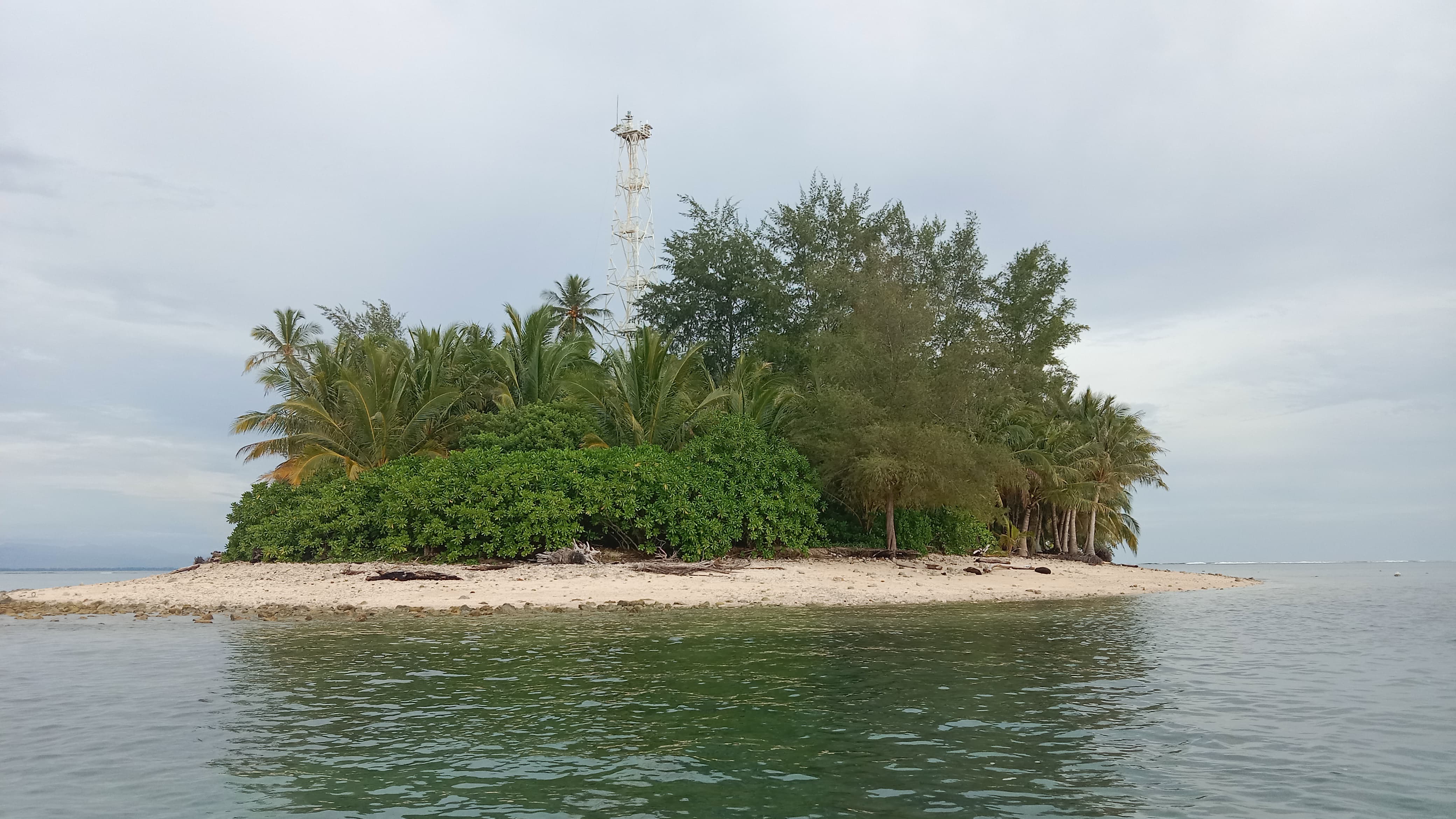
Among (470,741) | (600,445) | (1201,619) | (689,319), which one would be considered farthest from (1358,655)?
(689,319)

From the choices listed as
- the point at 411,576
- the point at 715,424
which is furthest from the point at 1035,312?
the point at 411,576

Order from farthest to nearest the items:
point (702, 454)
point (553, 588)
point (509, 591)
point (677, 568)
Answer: point (702, 454) → point (677, 568) → point (553, 588) → point (509, 591)

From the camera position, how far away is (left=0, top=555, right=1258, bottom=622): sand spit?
19906mm

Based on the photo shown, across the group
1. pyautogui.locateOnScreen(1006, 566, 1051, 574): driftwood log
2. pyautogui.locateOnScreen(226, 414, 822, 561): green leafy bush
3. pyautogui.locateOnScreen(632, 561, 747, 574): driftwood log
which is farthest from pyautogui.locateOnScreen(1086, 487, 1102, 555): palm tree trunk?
pyautogui.locateOnScreen(632, 561, 747, 574): driftwood log

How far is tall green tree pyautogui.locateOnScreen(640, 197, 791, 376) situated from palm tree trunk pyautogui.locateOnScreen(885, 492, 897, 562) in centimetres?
1301

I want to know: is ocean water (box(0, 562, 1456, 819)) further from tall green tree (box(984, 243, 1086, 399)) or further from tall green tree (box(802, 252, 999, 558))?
tall green tree (box(984, 243, 1086, 399))

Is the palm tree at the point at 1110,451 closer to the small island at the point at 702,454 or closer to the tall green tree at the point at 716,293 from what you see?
the small island at the point at 702,454

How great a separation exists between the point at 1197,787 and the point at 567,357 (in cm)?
2854

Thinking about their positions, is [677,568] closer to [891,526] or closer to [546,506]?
[546,506]

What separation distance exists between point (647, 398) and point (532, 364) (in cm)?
499

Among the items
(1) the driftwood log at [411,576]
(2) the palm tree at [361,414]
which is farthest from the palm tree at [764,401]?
(1) the driftwood log at [411,576]

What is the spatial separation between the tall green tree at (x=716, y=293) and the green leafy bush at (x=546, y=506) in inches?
540

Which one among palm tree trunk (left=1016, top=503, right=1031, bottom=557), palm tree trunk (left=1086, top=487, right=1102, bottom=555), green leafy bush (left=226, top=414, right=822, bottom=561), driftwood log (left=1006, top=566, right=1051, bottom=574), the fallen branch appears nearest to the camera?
the fallen branch

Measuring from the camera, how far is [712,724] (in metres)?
8.74
